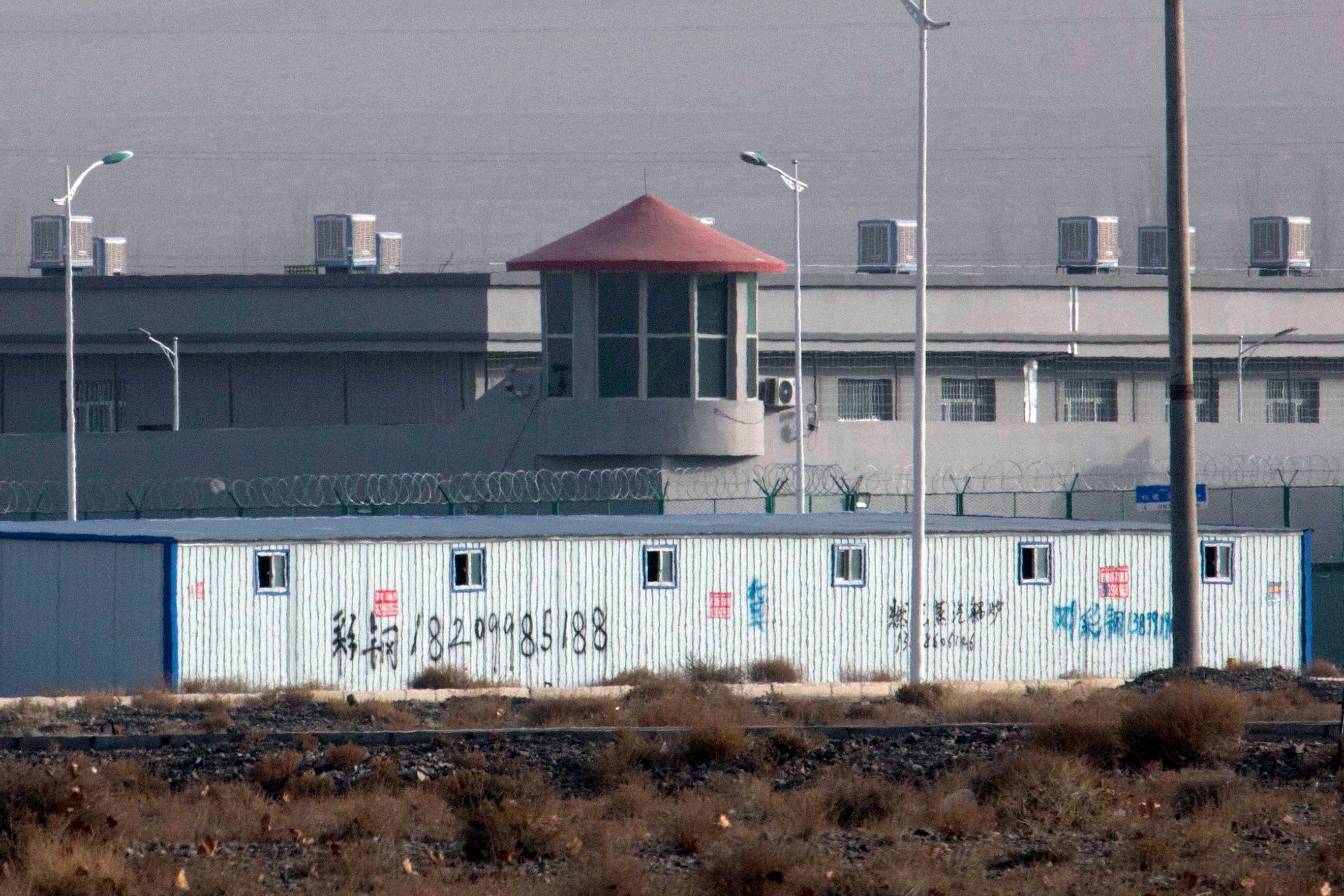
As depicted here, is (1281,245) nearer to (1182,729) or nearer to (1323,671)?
(1323,671)

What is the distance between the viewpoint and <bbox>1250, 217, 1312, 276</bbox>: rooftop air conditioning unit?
61.5 metres

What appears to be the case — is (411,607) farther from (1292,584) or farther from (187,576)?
(1292,584)

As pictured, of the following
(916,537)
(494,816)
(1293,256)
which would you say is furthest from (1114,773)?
(1293,256)

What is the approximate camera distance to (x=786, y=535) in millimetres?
27766

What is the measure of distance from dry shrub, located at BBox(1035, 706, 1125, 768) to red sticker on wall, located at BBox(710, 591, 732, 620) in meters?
11.0

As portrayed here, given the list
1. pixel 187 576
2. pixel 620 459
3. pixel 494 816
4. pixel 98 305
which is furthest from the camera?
pixel 98 305

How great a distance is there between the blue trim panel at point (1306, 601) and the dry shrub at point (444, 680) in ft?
45.6

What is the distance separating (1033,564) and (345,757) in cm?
1561

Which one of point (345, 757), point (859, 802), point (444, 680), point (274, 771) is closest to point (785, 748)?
point (859, 802)

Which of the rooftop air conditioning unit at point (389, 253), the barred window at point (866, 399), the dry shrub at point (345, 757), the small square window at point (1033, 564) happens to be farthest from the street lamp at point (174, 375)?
the dry shrub at point (345, 757)


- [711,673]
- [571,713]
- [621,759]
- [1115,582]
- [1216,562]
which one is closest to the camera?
[621,759]

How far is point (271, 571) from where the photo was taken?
80.7 ft

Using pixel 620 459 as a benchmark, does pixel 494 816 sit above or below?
below

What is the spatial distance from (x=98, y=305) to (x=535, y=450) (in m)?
18.8
